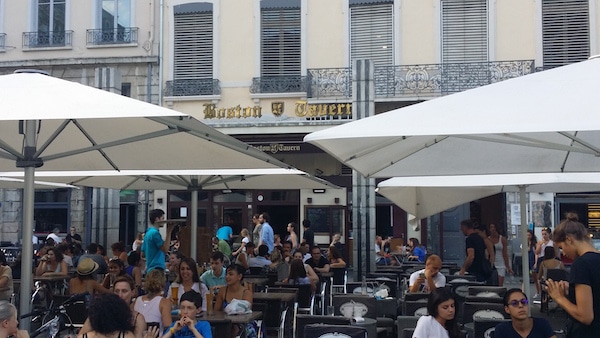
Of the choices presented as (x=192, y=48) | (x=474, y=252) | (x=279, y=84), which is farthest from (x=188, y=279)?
(x=192, y=48)

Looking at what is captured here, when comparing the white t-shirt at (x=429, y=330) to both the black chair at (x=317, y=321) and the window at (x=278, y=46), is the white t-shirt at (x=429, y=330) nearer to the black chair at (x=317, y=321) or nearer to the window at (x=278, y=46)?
the black chair at (x=317, y=321)

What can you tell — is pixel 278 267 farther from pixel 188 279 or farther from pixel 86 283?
pixel 188 279

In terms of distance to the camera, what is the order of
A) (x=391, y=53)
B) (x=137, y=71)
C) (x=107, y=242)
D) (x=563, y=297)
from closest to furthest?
(x=563, y=297) → (x=107, y=242) → (x=391, y=53) → (x=137, y=71)

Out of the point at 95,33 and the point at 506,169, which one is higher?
the point at 95,33

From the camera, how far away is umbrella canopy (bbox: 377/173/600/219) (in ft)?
32.9

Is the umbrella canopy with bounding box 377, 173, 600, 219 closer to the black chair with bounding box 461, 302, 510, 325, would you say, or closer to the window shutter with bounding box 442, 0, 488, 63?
the black chair with bounding box 461, 302, 510, 325

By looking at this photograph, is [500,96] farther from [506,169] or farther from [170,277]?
[170,277]

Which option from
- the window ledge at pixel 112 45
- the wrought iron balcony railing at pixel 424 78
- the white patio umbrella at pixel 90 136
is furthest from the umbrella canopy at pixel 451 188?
the window ledge at pixel 112 45

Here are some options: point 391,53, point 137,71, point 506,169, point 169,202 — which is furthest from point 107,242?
point 506,169

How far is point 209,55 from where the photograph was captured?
23047 millimetres

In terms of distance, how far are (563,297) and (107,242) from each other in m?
16.5

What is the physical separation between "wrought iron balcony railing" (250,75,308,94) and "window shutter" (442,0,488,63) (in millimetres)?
4443

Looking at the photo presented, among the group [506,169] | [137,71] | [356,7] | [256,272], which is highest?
[356,7]

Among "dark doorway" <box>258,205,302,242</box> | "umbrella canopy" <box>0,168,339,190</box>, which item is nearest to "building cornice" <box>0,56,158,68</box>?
"dark doorway" <box>258,205,302,242</box>
